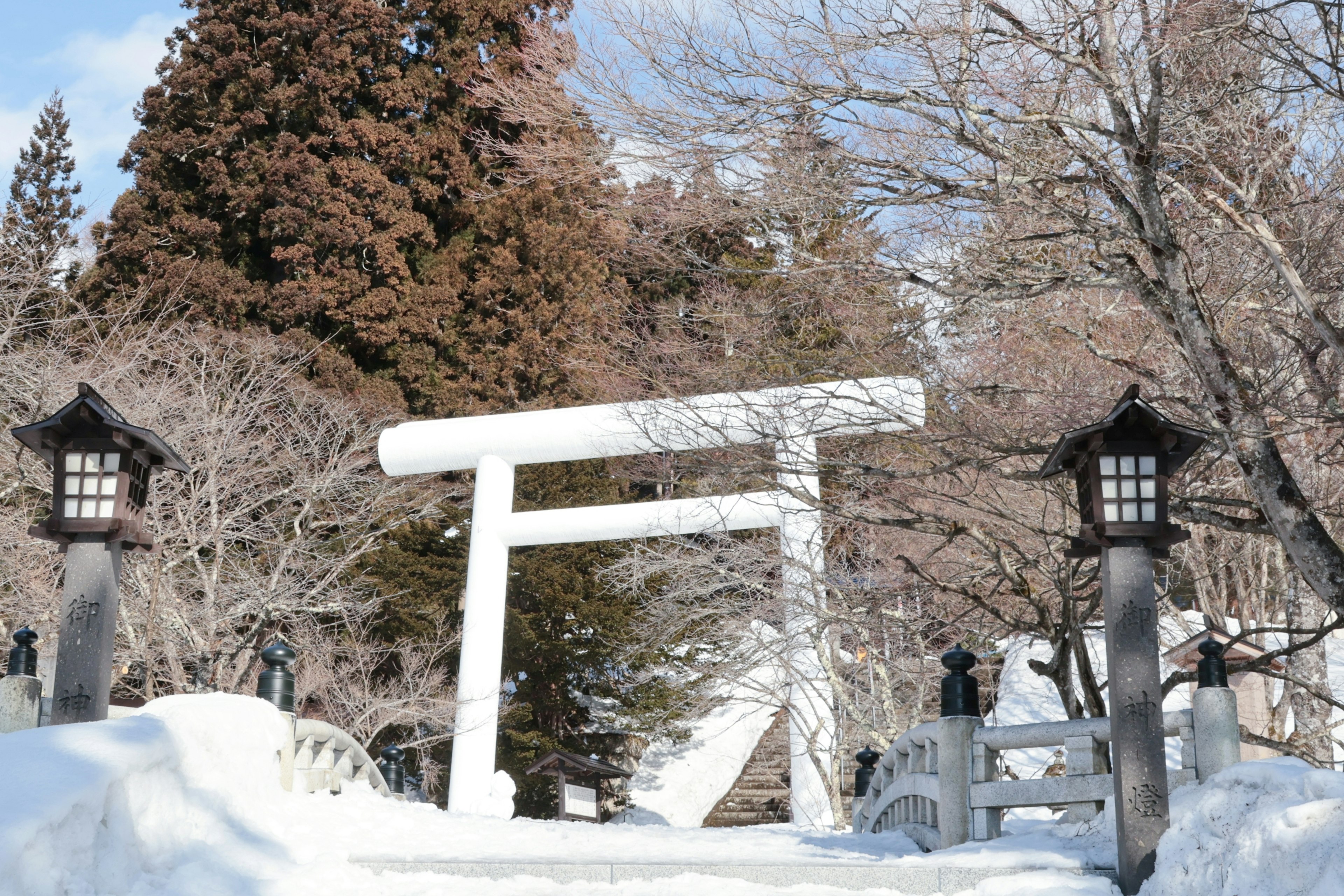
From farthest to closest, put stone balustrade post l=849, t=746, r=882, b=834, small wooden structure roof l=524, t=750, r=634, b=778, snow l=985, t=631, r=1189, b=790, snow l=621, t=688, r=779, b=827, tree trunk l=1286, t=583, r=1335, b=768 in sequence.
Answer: snow l=621, t=688, r=779, b=827 < snow l=985, t=631, r=1189, b=790 < small wooden structure roof l=524, t=750, r=634, b=778 < stone balustrade post l=849, t=746, r=882, b=834 < tree trunk l=1286, t=583, r=1335, b=768

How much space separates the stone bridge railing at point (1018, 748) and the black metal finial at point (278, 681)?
368cm

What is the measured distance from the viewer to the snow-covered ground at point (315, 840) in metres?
3.47

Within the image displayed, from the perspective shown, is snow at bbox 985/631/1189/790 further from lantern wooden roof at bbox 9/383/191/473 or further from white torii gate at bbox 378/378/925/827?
lantern wooden roof at bbox 9/383/191/473

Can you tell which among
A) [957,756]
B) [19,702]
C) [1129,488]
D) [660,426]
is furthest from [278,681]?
[1129,488]

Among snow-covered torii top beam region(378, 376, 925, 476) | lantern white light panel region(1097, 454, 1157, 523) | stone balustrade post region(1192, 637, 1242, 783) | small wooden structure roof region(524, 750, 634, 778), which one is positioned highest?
snow-covered torii top beam region(378, 376, 925, 476)

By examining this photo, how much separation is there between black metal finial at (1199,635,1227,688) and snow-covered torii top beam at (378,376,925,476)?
2.01 meters

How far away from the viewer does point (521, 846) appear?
6145mm

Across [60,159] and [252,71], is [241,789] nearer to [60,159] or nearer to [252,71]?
[252,71]

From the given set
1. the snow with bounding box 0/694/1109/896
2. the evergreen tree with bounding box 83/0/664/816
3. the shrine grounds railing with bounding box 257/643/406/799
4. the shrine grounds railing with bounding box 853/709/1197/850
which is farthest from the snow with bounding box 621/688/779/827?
the snow with bounding box 0/694/1109/896

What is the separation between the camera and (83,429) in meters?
6.02

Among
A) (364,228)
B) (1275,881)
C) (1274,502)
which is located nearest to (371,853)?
(1275,881)

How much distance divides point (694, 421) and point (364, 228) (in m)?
12.6

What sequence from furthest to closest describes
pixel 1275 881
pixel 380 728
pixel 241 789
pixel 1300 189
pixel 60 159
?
1. pixel 60 159
2. pixel 380 728
3. pixel 1300 189
4. pixel 241 789
5. pixel 1275 881

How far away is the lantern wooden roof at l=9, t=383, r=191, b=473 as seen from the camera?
5.88m
